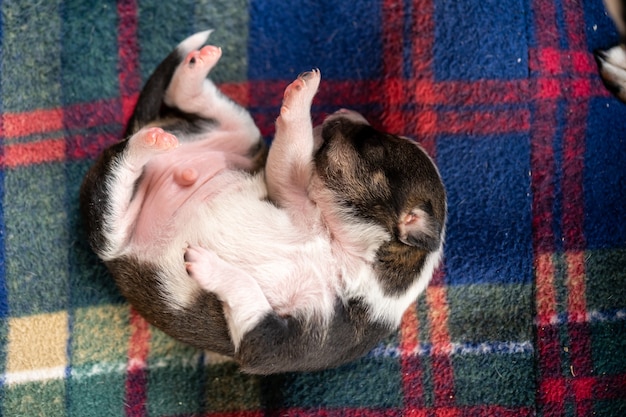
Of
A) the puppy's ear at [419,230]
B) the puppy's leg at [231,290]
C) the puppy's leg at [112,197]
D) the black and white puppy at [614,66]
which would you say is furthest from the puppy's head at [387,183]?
the black and white puppy at [614,66]

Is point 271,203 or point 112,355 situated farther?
point 112,355

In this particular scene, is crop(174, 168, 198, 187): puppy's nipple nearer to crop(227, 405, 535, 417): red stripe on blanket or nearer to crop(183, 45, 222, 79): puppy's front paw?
crop(183, 45, 222, 79): puppy's front paw

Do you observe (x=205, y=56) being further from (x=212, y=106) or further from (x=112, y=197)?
(x=112, y=197)

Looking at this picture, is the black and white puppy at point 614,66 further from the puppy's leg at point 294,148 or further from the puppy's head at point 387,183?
the puppy's leg at point 294,148

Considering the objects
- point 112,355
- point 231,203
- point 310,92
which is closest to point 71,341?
point 112,355

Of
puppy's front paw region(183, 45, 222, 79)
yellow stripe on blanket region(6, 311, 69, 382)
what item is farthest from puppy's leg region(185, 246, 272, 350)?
yellow stripe on blanket region(6, 311, 69, 382)

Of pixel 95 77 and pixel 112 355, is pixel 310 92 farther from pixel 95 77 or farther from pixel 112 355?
pixel 112 355

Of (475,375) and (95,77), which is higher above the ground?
(95,77)
